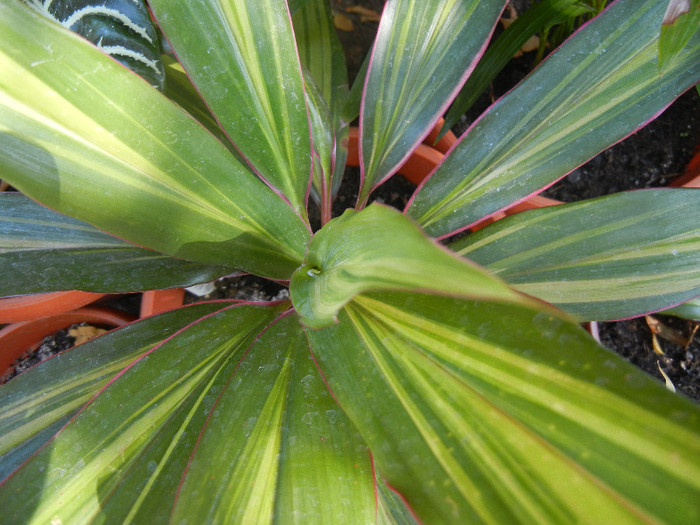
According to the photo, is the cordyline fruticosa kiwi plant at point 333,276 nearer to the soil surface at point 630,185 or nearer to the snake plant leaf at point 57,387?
the snake plant leaf at point 57,387

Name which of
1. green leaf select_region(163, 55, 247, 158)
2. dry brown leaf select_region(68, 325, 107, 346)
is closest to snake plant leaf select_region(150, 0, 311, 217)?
green leaf select_region(163, 55, 247, 158)

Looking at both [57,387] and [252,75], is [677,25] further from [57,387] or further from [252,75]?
[57,387]

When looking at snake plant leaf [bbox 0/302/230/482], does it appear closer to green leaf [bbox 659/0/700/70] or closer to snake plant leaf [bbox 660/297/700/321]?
green leaf [bbox 659/0/700/70]

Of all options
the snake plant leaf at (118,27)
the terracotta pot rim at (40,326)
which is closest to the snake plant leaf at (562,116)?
the snake plant leaf at (118,27)

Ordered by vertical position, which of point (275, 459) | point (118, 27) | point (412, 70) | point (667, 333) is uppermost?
point (118, 27)

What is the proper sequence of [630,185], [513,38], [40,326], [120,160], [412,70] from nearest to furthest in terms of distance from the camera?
[120,160] < [412,70] < [513,38] < [40,326] < [630,185]

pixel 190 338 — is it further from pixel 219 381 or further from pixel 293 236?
pixel 293 236

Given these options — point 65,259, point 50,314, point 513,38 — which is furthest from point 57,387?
point 513,38
